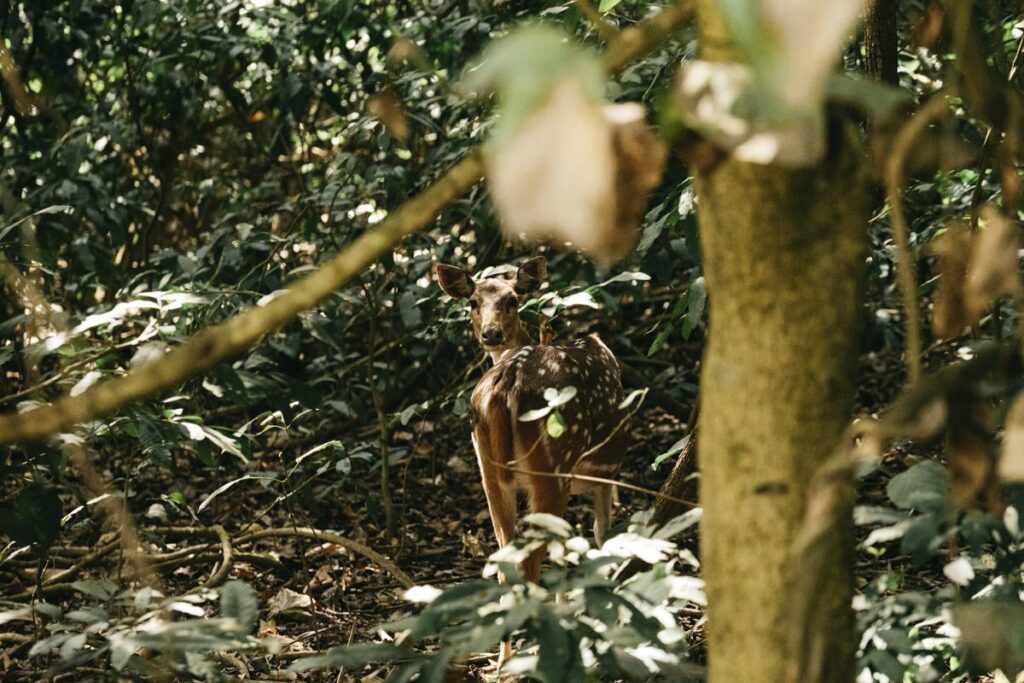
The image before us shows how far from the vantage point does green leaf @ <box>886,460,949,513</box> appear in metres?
1.97

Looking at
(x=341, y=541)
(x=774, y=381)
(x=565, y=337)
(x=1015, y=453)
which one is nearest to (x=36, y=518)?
A: (x=341, y=541)

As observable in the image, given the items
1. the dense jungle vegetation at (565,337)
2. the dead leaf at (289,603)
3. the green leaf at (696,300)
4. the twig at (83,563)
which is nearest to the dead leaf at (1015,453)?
the dense jungle vegetation at (565,337)

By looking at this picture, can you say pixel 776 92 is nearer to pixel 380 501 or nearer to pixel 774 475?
pixel 774 475

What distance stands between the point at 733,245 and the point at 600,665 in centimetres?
103

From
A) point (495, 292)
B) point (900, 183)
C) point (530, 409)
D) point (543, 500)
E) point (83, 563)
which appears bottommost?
point (543, 500)

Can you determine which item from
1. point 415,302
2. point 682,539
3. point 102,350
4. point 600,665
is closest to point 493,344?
point 415,302

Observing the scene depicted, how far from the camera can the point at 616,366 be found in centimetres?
563

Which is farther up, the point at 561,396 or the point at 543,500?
the point at 561,396

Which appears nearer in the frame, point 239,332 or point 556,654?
point 239,332

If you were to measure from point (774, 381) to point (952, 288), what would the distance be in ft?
1.87

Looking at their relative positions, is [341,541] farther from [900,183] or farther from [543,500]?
[900,183]

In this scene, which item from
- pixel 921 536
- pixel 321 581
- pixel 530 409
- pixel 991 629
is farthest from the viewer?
pixel 321 581

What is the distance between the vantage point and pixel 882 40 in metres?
3.10

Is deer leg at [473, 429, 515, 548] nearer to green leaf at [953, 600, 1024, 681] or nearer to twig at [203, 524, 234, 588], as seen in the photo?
twig at [203, 524, 234, 588]
